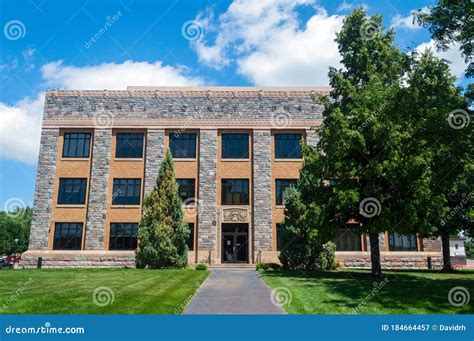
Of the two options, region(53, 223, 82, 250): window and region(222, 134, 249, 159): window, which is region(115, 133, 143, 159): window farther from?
region(222, 134, 249, 159): window

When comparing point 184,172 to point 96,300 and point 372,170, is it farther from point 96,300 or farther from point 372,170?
point 96,300

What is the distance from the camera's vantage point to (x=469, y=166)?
72.7ft

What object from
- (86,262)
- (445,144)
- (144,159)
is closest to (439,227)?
(445,144)

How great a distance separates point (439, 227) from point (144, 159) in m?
22.3

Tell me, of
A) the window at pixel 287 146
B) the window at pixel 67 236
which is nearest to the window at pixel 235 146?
the window at pixel 287 146

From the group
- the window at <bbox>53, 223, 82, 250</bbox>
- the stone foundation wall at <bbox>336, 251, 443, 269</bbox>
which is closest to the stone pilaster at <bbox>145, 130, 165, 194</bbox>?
the window at <bbox>53, 223, 82, 250</bbox>

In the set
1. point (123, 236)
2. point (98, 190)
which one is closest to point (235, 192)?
point (123, 236)

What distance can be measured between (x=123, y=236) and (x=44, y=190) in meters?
7.36

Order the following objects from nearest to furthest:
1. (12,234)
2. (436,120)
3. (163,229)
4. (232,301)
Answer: (232,301)
(436,120)
(163,229)
(12,234)

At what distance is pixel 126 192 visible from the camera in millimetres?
31125

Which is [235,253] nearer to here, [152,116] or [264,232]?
[264,232]

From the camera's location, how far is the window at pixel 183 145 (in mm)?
31859

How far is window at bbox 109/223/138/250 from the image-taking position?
2996 cm

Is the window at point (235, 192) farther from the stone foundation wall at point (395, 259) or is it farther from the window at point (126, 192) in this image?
the stone foundation wall at point (395, 259)
